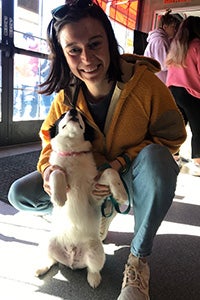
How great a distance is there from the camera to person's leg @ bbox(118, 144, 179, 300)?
0.98 meters

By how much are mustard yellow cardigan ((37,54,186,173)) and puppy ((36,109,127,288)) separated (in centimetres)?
9

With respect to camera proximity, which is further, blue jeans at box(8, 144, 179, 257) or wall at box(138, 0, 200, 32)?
wall at box(138, 0, 200, 32)

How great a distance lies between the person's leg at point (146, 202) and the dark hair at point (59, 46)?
39 cm

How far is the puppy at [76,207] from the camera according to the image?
42.5 inches

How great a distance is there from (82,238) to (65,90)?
0.63 meters

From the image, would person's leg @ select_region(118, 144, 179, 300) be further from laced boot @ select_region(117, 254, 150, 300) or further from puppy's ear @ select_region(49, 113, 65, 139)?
puppy's ear @ select_region(49, 113, 65, 139)

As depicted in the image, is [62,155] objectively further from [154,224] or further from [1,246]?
[1,246]

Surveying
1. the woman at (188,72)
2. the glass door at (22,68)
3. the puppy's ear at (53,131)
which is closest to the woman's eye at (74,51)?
the puppy's ear at (53,131)

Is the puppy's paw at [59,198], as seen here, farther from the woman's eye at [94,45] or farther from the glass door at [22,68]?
the glass door at [22,68]

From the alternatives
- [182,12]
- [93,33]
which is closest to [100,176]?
[93,33]

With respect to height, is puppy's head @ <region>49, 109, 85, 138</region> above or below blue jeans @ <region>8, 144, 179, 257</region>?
above

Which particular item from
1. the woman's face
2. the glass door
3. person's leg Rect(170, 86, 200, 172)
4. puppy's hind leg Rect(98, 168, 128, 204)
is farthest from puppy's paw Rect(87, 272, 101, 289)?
the glass door

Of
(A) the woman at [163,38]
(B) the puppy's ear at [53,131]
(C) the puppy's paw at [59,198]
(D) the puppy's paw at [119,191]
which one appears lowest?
(C) the puppy's paw at [59,198]

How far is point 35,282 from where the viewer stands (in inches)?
43.7
